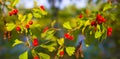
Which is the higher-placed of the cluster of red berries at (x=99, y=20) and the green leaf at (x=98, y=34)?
the cluster of red berries at (x=99, y=20)

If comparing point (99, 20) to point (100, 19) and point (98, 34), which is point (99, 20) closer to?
point (100, 19)

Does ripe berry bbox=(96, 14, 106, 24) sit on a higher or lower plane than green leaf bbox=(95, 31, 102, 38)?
higher

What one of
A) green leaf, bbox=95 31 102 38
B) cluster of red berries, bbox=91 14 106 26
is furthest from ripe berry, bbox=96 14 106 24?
green leaf, bbox=95 31 102 38

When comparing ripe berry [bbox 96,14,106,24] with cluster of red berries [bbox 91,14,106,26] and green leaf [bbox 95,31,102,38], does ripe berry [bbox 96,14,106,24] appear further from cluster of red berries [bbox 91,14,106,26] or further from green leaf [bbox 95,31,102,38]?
green leaf [bbox 95,31,102,38]

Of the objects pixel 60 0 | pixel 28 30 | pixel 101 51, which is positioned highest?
pixel 28 30

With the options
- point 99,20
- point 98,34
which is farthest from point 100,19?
point 98,34

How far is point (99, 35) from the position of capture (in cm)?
291

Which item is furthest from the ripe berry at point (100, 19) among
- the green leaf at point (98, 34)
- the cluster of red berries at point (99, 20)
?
the green leaf at point (98, 34)

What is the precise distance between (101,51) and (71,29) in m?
7.57

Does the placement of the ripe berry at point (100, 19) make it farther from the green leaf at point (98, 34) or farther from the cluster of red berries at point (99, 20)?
the green leaf at point (98, 34)

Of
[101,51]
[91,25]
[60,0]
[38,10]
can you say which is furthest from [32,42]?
[101,51]

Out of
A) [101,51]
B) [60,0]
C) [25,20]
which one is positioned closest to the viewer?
[25,20]

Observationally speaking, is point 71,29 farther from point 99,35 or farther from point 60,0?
point 60,0

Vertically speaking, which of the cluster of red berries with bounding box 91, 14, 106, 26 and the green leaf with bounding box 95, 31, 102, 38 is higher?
the cluster of red berries with bounding box 91, 14, 106, 26
